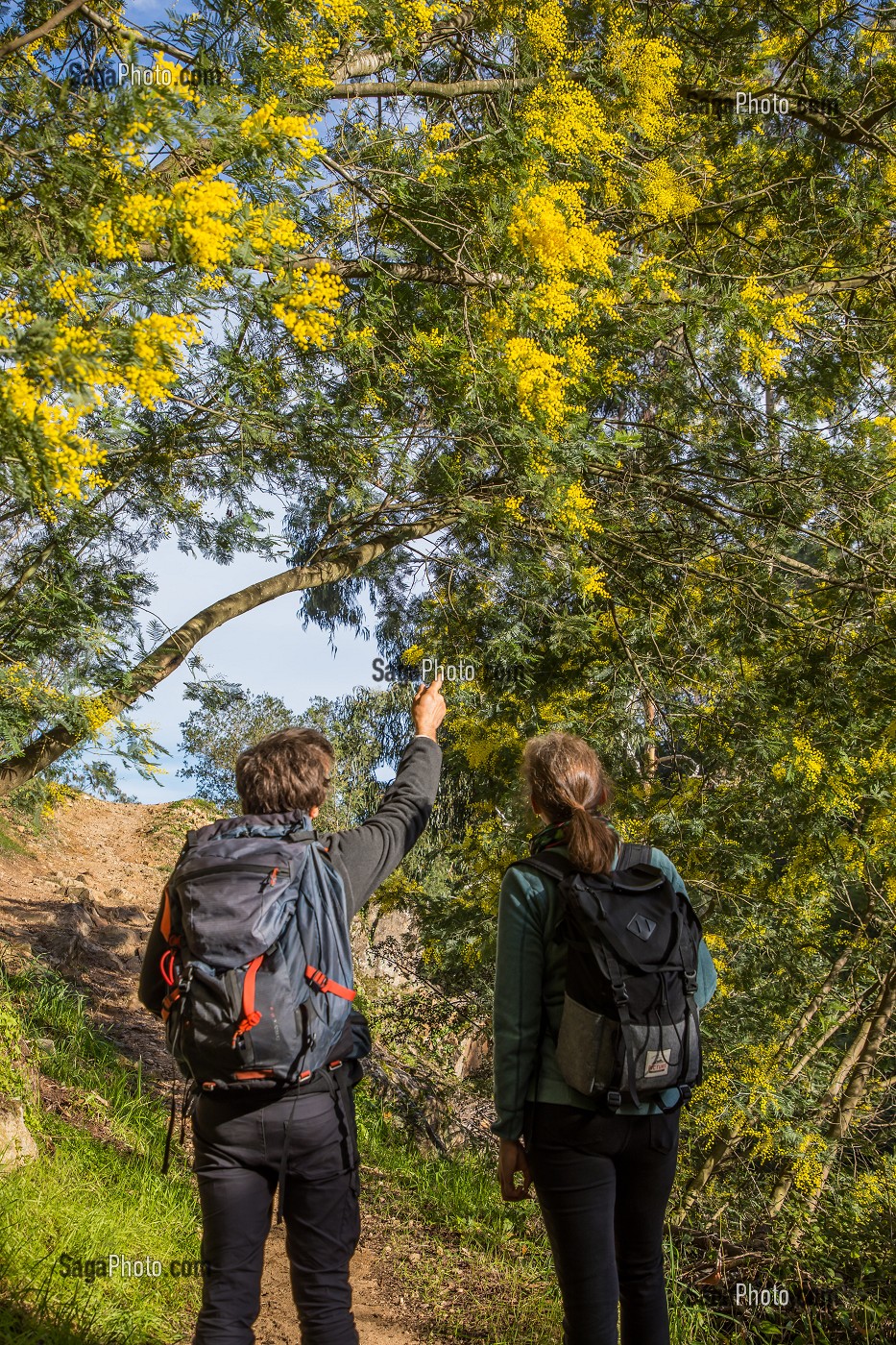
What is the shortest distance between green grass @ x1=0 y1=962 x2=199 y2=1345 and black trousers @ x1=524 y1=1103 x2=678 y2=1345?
58.9 inches

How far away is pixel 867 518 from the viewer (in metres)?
5.01

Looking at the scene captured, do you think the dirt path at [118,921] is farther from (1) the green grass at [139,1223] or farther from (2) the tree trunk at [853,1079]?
(2) the tree trunk at [853,1079]

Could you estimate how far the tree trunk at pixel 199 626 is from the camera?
3.76 m

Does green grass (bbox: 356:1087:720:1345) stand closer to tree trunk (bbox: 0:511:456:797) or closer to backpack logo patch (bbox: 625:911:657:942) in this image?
backpack logo patch (bbox: 625:911:657:942)

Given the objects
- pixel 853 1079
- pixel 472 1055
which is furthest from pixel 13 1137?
pixel 472 1055

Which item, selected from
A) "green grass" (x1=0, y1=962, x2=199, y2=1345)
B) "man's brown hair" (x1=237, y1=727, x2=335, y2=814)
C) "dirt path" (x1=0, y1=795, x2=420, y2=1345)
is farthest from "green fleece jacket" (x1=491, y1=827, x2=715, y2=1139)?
"dirt path" (x1=0, y1=795, x2=420, y2=1345)

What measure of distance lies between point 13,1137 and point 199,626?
91.6 inches

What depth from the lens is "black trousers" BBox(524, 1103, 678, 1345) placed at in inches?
72.3

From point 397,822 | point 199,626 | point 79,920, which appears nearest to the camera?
point 397,822

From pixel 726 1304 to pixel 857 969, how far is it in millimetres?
2238

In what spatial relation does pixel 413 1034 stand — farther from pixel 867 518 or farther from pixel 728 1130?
pixel 867 518

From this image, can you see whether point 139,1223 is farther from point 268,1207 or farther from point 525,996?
point 525,996

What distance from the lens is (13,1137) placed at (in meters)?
3.56

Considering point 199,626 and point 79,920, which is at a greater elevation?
point 199,626
